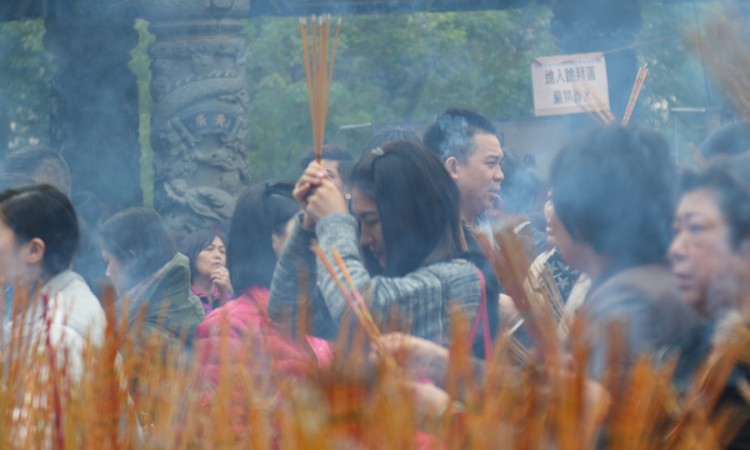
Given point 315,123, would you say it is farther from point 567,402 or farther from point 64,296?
point 567,402

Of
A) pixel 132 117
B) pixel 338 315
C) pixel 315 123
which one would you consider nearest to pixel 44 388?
pixel 338 315

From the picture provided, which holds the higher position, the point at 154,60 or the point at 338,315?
the point at 154,60

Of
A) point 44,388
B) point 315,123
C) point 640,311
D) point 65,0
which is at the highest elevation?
point 65,0

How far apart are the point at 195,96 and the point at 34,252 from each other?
11.3ft

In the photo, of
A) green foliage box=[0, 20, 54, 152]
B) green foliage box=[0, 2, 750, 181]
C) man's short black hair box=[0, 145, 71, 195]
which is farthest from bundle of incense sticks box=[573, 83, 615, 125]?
green foliage box=[0, 2, 750, 181]

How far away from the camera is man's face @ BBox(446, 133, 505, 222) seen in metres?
3.55

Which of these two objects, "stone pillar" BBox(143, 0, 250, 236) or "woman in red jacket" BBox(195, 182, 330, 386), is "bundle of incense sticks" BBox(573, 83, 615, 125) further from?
"stone pillar" BBox(143, 0, 250, 236)

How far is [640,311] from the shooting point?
70.6 inches

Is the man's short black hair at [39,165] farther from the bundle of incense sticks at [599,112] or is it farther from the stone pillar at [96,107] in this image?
the bundle of incense sticks at [599,112]

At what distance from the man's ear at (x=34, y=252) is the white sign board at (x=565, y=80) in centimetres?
327

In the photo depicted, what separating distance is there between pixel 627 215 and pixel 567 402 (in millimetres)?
812

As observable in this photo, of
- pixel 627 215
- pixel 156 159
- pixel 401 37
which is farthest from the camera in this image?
pixel 401 37

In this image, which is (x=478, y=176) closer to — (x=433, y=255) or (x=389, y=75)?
(x=433, y=255)

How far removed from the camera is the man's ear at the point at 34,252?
2695 mm
